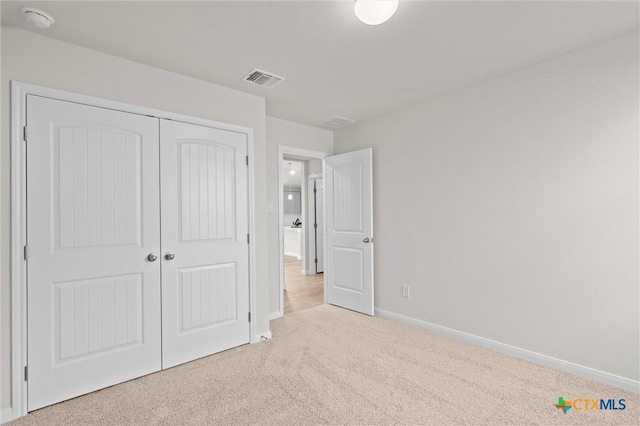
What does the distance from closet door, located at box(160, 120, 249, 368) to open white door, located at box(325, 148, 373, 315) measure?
1518 millimetres

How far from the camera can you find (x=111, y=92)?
7.66 ft

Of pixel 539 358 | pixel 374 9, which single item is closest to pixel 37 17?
pixel 374 9

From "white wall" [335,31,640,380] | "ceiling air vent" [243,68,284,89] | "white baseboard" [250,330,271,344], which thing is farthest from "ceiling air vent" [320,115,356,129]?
"white baseboard" [250,330,271,344]

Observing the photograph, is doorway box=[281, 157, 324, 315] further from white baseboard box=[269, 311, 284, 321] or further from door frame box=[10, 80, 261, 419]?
door frame box=[10, 80, 261, 419]

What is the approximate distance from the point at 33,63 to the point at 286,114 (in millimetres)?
2270

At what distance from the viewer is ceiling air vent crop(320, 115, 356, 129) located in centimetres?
397

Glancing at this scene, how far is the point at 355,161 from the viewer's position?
3996 mm

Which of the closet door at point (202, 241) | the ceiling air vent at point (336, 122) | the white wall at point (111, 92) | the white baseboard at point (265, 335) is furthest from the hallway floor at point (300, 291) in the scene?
the ceiling air vent at point (336, 122)

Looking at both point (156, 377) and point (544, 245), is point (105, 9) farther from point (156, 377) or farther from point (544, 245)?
point (544, 245)

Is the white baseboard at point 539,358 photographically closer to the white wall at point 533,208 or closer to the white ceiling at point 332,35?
the white wall at point 533,208

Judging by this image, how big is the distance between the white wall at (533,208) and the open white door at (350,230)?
0.39 metres

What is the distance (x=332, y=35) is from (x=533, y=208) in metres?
2.10

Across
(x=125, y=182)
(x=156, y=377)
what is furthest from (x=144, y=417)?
(x=125, y=182)

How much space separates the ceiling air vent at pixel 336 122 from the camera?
397cm
